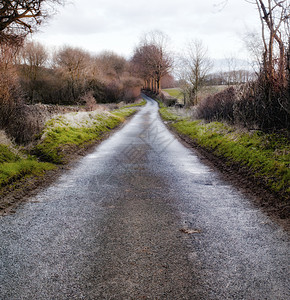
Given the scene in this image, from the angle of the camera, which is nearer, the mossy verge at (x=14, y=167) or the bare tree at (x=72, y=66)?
the mossy verge at (x=14, y=167)

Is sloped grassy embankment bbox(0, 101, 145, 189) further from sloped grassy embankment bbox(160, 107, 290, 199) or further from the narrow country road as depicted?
sloped grassy embankment bbox(160, 107, 290, 199)

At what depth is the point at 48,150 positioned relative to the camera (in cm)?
947

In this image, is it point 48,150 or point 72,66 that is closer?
point 48,150

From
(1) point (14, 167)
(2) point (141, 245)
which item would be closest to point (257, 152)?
(2) point (141, 245)

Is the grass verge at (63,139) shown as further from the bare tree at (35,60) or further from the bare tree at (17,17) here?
the bare tree at (35,60)

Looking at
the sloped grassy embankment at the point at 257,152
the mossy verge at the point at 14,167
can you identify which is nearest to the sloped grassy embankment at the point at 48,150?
the mossy verge at the point at 14,167

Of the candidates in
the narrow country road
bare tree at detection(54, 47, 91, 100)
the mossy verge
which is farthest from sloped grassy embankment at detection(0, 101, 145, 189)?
bare tree at detection(54, 47, 91, 100)

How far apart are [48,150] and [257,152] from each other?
6969 millimetres

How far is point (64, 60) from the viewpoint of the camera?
47969 millimetres

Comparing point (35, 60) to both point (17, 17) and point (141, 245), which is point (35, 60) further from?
point (141, 245)

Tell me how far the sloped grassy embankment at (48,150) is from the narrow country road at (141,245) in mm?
1239

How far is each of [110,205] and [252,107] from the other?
331 inches

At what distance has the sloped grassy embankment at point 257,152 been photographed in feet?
20.0

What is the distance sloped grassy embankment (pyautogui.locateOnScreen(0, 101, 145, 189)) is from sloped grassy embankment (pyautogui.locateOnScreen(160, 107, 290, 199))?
217 inches
